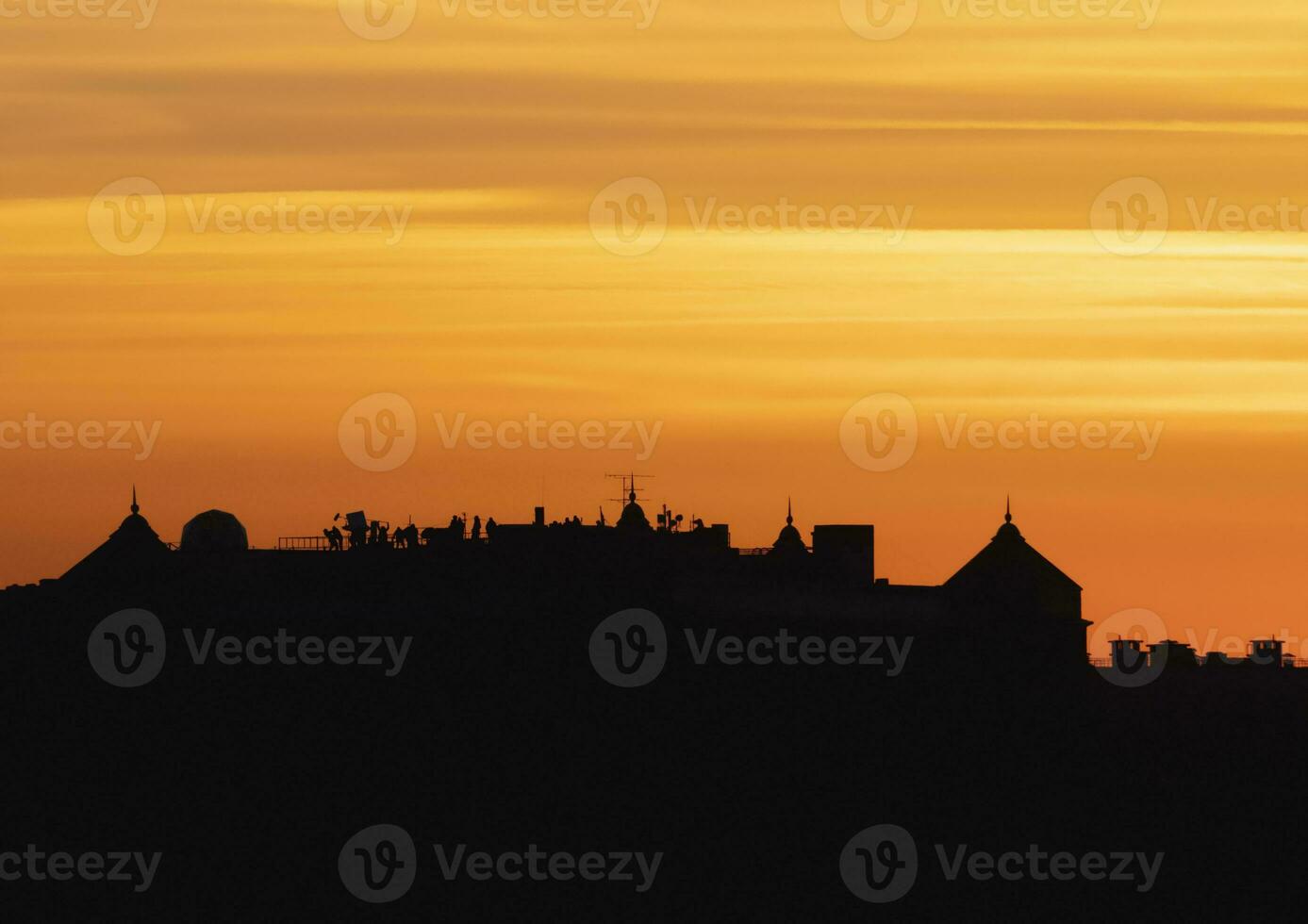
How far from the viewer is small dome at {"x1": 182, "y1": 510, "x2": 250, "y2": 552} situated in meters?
148

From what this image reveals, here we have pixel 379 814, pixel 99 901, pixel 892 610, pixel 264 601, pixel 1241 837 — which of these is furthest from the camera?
pixel 892 610

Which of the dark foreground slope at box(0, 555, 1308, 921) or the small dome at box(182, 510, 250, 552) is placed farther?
the small dome at box(182, 510, 250, 552)

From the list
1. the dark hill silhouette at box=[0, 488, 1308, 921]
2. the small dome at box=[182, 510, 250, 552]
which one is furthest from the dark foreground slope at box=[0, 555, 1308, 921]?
the small dome at box=[182, 510, 250, 552]

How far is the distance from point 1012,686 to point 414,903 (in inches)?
1615

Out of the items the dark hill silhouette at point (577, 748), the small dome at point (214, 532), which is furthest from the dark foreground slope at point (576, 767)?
the small dome at point (214, 532)

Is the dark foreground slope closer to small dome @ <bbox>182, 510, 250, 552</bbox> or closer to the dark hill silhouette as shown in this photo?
the dark hill silhouette

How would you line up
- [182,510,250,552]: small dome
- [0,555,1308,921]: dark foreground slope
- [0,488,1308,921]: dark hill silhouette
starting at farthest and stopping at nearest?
[182,510,250,552]: small dome < [0,488,1308,921]: dark hill silhouette < [0,555,1308,921]: dark foreground slope

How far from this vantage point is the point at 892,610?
152m

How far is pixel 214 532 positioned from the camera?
149 m

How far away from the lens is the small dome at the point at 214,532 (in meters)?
148

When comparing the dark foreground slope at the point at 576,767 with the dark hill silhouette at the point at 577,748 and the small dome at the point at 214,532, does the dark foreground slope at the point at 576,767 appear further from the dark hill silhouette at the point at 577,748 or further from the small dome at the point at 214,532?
the small dome at the point at 214,532


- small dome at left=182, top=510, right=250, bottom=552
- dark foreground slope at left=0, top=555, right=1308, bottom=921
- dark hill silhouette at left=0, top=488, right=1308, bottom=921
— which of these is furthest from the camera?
small dome at left=182, top=510, right=250, bottom=552

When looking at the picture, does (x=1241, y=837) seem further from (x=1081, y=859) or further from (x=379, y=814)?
(x=379, y=814)

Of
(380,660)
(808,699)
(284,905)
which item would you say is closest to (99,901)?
(284,905)
